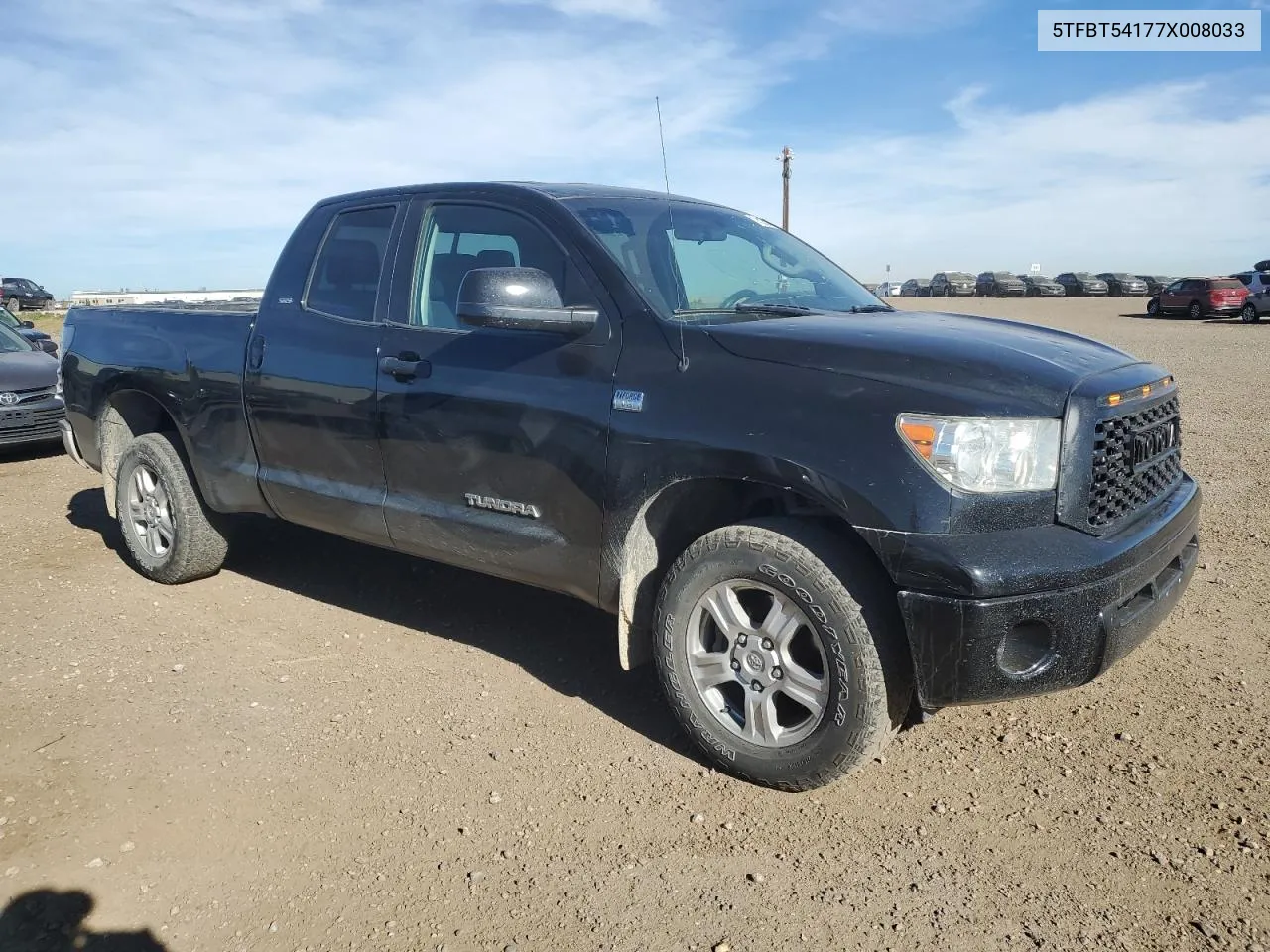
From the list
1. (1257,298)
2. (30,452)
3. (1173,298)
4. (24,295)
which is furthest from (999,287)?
(30,452)

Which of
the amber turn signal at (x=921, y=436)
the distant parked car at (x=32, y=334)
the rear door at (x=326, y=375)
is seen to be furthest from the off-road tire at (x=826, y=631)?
the distant parked car at (x=32, y=334)

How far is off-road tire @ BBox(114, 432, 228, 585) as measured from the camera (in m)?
5.23

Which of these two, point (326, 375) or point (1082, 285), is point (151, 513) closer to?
point (326, 375)

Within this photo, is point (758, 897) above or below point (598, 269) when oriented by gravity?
below

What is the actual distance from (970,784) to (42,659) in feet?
12.7

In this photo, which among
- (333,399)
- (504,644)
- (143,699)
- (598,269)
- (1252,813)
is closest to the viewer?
(1252,813)

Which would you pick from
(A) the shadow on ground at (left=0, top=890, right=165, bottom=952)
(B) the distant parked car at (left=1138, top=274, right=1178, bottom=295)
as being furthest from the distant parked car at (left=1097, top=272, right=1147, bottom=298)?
(A) the shadow on ground at (left=0, top=890, right=165, bottom=952)

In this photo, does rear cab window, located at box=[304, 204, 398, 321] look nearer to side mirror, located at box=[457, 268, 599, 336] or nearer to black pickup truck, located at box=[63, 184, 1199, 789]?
black pickup truck, located at box=[63, 184, 1199, 789]

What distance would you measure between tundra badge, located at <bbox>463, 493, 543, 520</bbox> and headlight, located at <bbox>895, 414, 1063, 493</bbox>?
1438mm

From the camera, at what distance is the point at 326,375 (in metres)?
4.30

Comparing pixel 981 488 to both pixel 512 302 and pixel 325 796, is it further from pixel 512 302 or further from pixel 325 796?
pixel 325 796

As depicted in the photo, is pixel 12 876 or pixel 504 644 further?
pixel 504 644

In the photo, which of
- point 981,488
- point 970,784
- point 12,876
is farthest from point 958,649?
point 12,876

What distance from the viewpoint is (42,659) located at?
14.5 feet
